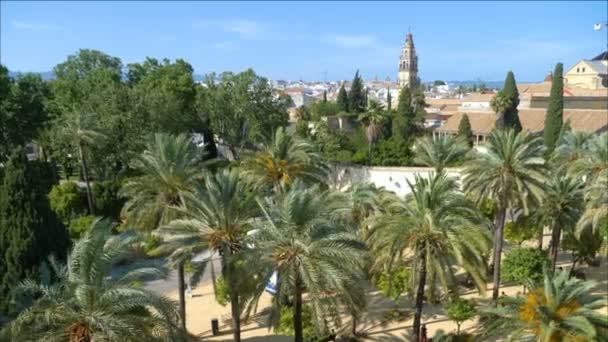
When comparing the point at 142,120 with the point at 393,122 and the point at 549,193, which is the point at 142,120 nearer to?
the point at 549,193

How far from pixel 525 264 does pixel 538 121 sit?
44.0m

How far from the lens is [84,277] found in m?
11.5

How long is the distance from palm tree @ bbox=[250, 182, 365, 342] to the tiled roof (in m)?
45.8

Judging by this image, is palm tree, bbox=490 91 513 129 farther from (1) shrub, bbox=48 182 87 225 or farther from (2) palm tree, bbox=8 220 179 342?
(2) palm tree, bbox=8 220 179 342

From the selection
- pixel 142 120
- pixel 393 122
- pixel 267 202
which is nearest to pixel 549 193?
pixel 267 202

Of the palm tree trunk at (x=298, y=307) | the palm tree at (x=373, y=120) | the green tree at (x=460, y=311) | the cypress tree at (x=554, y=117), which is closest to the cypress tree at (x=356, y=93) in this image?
the cypress tree at (x=554, y=117)

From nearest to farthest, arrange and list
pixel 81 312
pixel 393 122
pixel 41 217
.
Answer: pixel 81 312 → pixel 41 217 → pixel 393 122

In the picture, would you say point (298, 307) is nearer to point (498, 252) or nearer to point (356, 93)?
point (498, 252)

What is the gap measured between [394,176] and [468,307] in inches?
809

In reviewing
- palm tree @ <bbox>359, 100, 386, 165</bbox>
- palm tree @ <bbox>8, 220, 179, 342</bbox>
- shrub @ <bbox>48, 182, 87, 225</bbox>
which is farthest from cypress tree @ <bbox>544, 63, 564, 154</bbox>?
palm tree @ <bbox>8, 220, 179, 342</bbox>

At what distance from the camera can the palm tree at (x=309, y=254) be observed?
44.1ft

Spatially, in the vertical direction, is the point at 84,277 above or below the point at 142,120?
below

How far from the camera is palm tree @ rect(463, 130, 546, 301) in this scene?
21.0m

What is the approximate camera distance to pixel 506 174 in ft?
69.9
